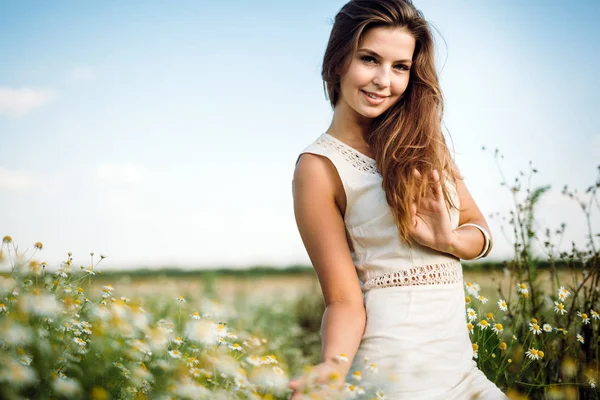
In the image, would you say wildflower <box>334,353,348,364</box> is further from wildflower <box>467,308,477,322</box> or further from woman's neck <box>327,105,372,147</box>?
wildflower <box>467,308,477,322</box>

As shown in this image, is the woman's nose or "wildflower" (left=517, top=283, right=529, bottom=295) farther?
"wildflower" (left=517, top=283, right=529, bottom=295)

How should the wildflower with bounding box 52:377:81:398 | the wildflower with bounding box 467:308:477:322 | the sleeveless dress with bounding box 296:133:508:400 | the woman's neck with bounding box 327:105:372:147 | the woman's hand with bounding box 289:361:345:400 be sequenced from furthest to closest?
the wildflower with bounding box 467:308:477:322
the woman's neck with bounding box 327:105:372:147
the sleeveless dress with bounding box 296:133:508:400
the woman's hand with bounding box 289:361:345:400
the wildflower with bounding box 52:377:81:398

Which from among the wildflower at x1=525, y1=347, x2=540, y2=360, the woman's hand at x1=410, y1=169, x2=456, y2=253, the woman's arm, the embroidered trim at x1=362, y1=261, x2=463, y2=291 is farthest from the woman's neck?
the wildflower at x1=525, y1=347, x2=540, y2=360

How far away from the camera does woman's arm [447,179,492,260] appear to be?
2217 millimetres

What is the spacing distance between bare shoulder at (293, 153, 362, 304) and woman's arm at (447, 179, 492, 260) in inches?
15.6

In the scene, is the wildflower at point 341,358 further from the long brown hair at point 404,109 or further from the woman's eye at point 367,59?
the woman's eye at point 367,59

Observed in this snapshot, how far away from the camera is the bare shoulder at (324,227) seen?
2.15 m

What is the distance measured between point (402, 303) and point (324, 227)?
1.29ft

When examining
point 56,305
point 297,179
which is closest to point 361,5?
point 297,179

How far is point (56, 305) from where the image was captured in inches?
76.4

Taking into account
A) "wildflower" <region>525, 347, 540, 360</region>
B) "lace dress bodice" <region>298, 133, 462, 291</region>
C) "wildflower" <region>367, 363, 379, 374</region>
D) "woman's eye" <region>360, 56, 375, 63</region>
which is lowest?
"wildflower" <region>525, 347, 540, 360</region>

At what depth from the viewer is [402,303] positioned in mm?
2137

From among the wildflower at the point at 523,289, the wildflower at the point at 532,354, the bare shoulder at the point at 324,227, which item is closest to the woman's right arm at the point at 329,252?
the bare shoulder at the point at 324,227

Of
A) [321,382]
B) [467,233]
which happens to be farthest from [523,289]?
[321,382]
